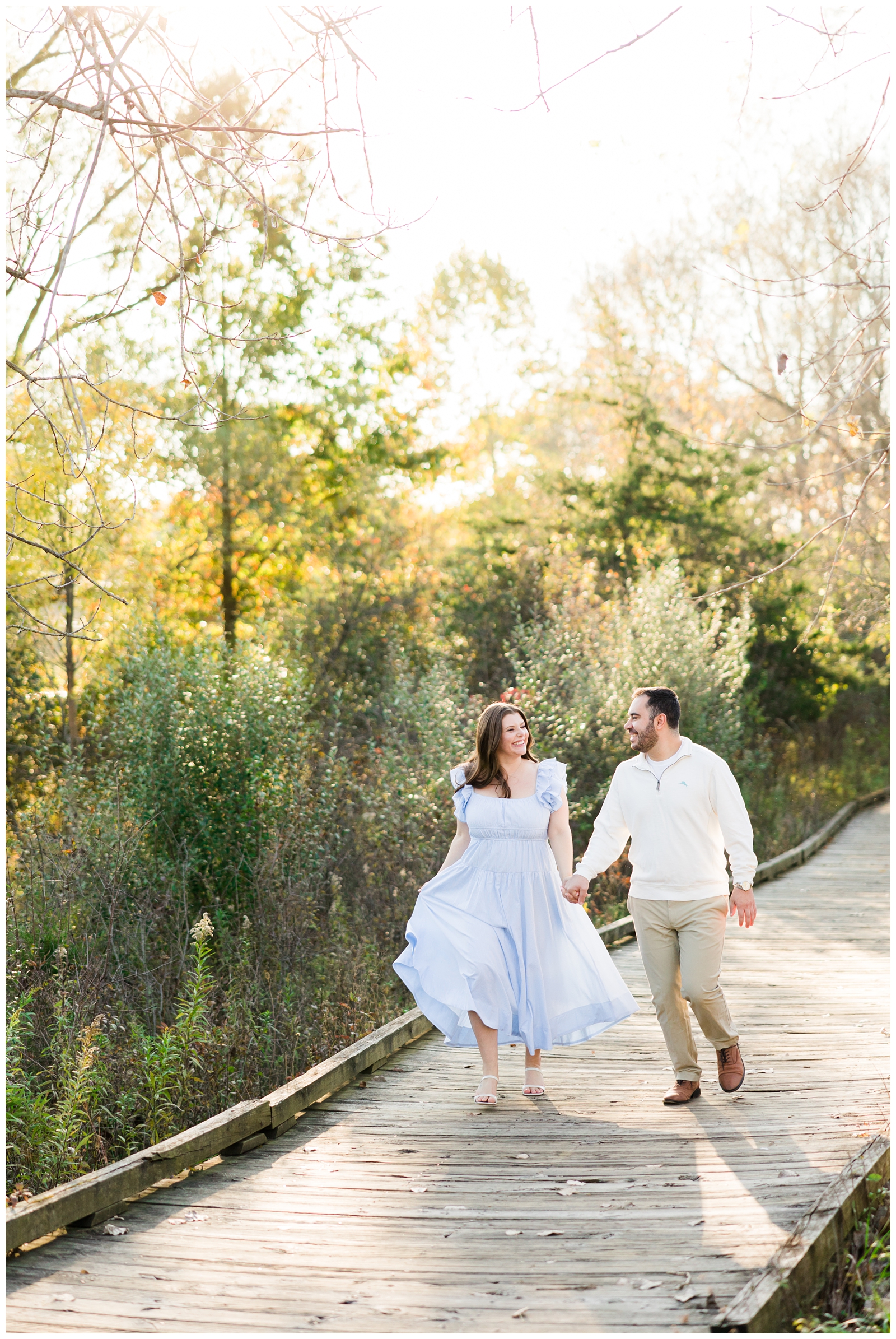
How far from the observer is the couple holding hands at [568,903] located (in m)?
5.53

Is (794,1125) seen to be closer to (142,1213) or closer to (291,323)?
(142,1213)

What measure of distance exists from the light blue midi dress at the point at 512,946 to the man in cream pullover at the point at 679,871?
0.79ft

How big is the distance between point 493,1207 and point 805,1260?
1.26 meters

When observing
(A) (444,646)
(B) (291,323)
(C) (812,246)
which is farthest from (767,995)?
(C) (812,246)

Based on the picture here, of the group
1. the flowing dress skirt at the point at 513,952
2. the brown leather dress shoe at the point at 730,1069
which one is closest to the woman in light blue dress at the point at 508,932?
the flowing dress skirt at the point at 513,952

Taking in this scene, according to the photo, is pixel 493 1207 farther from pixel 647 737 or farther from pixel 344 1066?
pixel 647 737

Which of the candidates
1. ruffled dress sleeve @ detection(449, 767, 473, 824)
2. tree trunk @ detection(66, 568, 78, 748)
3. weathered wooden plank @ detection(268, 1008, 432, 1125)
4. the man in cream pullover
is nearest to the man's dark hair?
the man in cream pullover

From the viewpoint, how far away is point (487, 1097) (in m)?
5.67

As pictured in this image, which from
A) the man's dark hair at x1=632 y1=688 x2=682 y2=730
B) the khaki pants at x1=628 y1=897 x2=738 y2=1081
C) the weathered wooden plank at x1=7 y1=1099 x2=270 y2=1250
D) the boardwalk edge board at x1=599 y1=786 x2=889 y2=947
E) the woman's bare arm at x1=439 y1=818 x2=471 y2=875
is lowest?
the boardwalk edge board at x1=599 y1=786 x2=889 y2=947

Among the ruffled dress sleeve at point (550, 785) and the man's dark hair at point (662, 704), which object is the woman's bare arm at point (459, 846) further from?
the man's dark hair at point (662, 704)

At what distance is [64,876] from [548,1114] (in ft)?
15.3

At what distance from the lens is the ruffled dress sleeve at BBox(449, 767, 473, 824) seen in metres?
6.03

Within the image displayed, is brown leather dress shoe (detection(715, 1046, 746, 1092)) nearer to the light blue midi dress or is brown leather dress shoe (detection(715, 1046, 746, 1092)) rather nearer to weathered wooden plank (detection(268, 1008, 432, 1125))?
the light blue midi dress

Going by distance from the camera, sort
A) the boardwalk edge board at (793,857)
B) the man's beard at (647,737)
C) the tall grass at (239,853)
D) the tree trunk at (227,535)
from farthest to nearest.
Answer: the tree trunk at (227,535) → the boardwalk edge board at (793,857) → the tall grass at (239,853) → the man's beard at (647,737)
